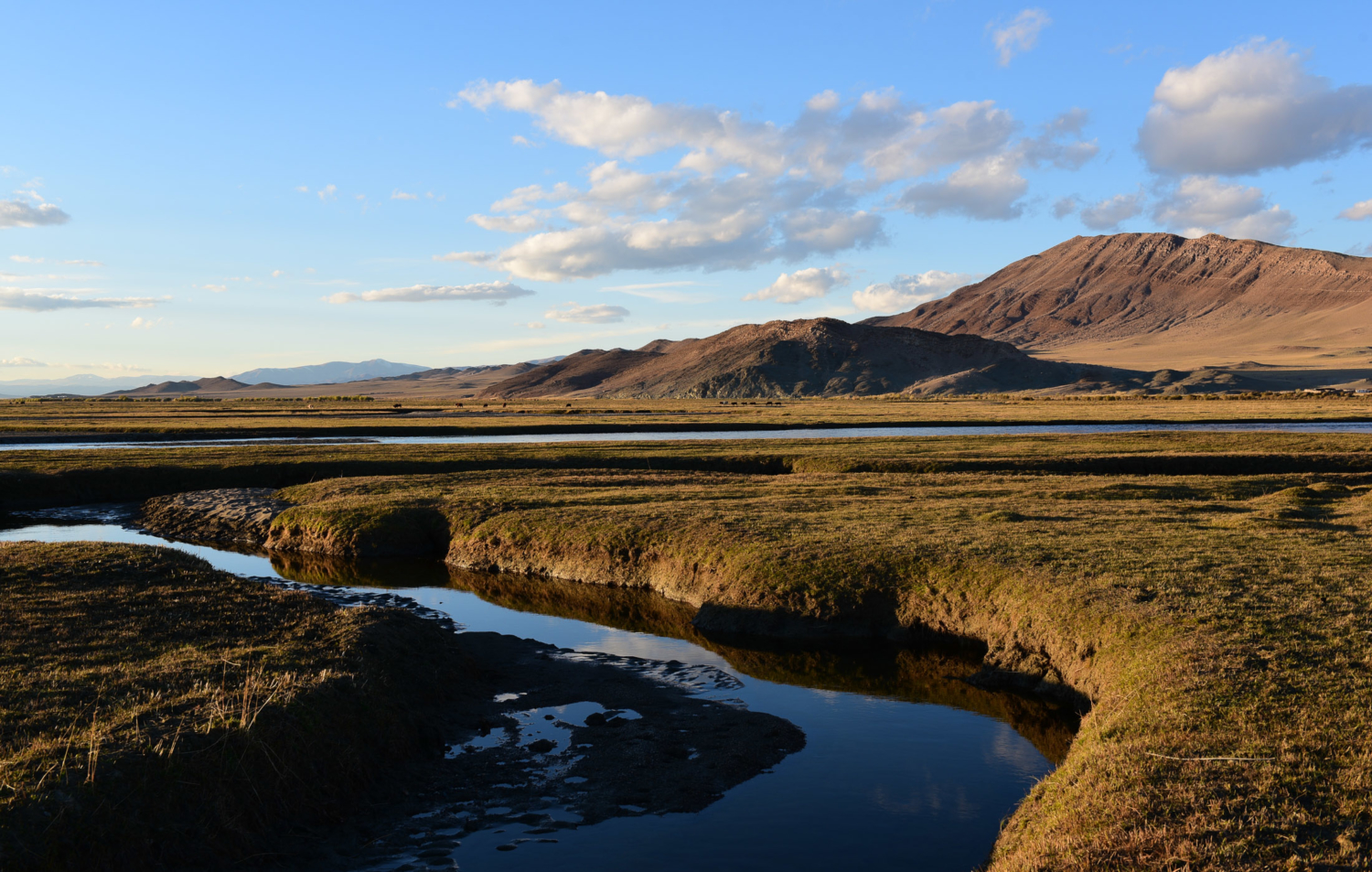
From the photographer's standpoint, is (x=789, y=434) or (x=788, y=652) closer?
(x=788, y=652)

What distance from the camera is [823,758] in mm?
16047

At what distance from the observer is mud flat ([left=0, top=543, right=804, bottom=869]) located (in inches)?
460

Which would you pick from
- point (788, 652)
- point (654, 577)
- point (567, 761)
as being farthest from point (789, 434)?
point (567, 761)

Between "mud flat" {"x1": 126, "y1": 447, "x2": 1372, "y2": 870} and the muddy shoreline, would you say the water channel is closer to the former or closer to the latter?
"mud flat" {"x1": 126, "y1": 447, "x2": 1372, "y2": 870}

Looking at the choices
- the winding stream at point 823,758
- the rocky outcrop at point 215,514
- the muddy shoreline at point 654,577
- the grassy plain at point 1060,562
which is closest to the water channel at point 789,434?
the grassy plain at point 1060,562

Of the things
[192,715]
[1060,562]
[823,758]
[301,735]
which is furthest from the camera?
[1060,562]

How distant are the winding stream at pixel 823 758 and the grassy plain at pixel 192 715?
224 cm

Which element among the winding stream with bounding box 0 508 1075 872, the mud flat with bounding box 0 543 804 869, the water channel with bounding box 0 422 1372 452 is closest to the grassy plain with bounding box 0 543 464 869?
the mud flat with bounding box 0 543 804 869

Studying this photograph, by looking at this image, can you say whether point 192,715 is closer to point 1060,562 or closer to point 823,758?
point 823,758

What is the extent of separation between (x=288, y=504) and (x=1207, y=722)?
41.5m

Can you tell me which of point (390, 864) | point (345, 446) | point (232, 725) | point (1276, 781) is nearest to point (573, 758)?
point (390, 864)

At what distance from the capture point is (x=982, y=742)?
16875 mm

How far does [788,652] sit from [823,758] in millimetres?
6601

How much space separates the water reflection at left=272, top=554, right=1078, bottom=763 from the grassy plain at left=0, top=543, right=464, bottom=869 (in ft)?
21.8
